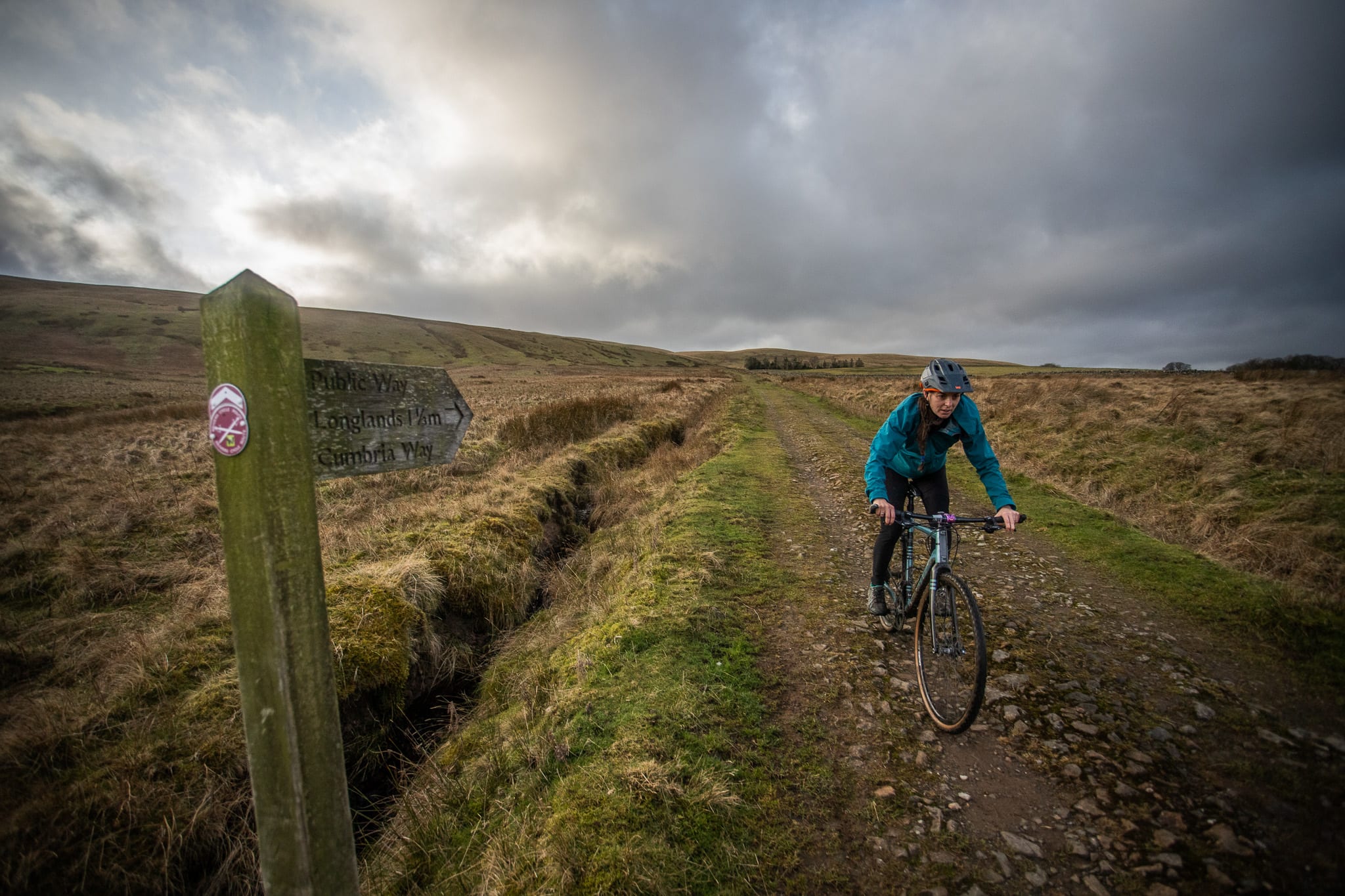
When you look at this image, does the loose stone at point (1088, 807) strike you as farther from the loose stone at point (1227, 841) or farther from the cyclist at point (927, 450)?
the cyclist at point (927, 450)

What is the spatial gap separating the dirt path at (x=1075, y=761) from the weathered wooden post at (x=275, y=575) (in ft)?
9.53

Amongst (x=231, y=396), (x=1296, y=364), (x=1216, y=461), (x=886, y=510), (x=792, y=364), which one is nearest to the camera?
(x=231, y=396)

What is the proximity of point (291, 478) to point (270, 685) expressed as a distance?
2.94 ft

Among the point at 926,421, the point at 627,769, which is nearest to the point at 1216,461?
the point at 926,421

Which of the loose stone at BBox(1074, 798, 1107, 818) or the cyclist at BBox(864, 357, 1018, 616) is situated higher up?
the cyclist at BBox(864, 357, 1018, 616)

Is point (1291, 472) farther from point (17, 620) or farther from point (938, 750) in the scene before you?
point (17, 620)

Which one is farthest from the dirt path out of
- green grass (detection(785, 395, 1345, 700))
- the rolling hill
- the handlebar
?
the rolling hill

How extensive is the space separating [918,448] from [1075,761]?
2763mm

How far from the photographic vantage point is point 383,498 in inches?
417

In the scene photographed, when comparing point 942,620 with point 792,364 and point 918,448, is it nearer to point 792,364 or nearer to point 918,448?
point 918,448

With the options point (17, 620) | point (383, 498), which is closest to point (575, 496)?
point (383, 498)

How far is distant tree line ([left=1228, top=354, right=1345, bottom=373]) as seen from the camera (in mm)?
13473

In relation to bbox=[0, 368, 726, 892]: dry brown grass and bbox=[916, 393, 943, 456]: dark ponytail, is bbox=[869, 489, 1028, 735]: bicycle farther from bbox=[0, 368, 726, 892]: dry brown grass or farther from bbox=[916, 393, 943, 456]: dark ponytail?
bbox=[0, 368, 726, 892]: dry brown grass

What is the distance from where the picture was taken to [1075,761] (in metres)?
3.53
